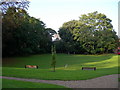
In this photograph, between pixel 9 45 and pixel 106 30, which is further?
pixel 106 30

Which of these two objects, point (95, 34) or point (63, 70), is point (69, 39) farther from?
point (63, 70)

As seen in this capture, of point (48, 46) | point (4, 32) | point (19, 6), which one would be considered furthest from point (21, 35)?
point (48, 46)

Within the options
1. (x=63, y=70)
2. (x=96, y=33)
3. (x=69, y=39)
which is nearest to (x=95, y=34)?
(x=96, y=33)

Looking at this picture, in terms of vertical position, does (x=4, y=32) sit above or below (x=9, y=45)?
above

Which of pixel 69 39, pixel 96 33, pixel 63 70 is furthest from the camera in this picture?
pixel 69 39

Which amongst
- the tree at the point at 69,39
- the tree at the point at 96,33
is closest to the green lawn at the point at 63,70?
the tree at the point at 96,33

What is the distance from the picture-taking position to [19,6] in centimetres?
2431

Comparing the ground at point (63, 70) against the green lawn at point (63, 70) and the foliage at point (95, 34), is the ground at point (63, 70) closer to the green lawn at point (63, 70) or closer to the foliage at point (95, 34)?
the green lawn at point (63, 70)

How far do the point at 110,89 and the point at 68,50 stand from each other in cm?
5775

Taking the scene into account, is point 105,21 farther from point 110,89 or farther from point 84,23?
point 110,89

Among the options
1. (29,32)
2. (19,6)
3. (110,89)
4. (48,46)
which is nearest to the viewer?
(110,89)

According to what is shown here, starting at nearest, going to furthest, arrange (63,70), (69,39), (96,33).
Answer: (63,70), (96,33), (69,39)

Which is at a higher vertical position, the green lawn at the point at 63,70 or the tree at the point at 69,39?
the tree at the point at 69,39

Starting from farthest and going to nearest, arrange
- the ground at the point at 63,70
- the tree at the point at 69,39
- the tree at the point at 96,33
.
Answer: the tree at the point at 69,39 < the tree at the point at 96,33 < the ground at the point at 63,70
